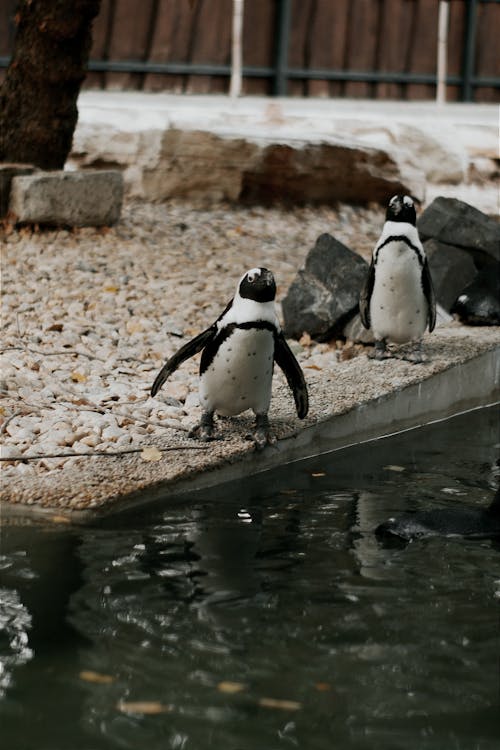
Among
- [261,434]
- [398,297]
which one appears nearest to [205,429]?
[261,434]

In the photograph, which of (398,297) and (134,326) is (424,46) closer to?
(134,326)

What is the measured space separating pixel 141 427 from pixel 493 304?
3.10 m

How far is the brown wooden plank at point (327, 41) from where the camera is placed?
12.5 meters

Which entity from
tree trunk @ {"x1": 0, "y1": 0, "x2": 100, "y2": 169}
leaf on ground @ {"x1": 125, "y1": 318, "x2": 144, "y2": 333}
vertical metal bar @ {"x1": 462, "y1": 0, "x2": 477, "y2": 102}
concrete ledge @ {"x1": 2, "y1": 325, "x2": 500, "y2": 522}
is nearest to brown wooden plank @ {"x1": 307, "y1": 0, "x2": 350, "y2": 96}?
vertical metal bar @ {"x1": 462, "y1": 0, "x2": 477, "y2": 102}

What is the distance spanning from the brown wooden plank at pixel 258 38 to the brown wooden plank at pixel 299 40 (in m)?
0.21

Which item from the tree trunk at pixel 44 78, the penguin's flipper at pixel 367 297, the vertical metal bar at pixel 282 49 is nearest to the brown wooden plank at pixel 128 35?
the vertical metal bar at pixel 282 49

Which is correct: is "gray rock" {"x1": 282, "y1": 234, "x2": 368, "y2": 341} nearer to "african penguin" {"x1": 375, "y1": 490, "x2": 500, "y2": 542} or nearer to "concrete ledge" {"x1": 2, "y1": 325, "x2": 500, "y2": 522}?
"concrete ledge" {"x1": 2, "y1": 325, "x2": 500, "y2": 522}

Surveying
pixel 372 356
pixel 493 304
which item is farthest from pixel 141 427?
pixel 493 304

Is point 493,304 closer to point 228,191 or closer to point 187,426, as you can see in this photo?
point 187,426

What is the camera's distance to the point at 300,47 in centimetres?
1258

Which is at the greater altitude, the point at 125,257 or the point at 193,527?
the point at 125,257

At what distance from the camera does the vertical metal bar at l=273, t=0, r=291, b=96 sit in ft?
40.2

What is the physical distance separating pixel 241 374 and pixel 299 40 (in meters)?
8.38

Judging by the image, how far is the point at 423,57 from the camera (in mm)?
13156
